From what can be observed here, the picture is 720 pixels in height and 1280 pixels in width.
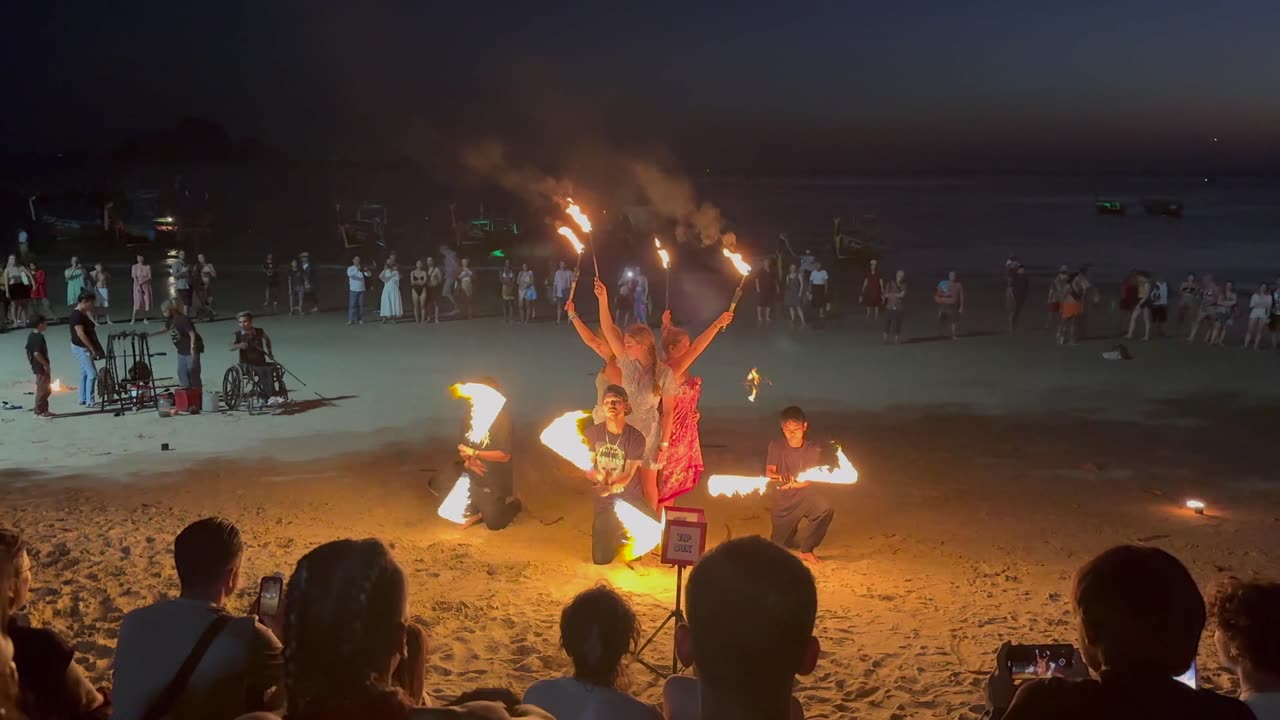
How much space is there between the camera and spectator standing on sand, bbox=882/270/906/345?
24.0m

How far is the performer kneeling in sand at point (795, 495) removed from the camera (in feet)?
32.9

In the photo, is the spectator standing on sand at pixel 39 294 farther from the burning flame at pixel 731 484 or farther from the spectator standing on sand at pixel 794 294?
the burning flame at pixel 731 484

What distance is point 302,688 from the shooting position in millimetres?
2641

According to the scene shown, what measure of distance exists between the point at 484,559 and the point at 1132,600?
7.47 m

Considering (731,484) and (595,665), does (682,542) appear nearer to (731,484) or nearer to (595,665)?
(731,484)

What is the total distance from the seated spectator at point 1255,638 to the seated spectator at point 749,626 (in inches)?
56.2

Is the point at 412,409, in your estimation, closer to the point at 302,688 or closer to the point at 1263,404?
the point at 1263,404

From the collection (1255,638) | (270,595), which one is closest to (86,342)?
(270,595)

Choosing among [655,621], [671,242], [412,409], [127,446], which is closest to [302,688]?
[655,621]

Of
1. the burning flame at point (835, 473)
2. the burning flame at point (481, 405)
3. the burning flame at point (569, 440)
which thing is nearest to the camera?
the burning flame at point (835, 473)

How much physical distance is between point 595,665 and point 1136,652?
1.71 m

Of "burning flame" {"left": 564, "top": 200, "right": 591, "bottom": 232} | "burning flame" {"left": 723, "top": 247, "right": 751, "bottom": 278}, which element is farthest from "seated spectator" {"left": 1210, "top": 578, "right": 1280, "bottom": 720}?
"burning flame" {"left": 564, "top": 200, "right": 591, "bottom": 232}

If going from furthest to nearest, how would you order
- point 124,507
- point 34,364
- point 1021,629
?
point 34,364
point 124,507
point 1021,629

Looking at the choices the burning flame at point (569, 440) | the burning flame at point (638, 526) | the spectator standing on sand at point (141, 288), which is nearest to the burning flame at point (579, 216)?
the burning flame at point (569, 440)
